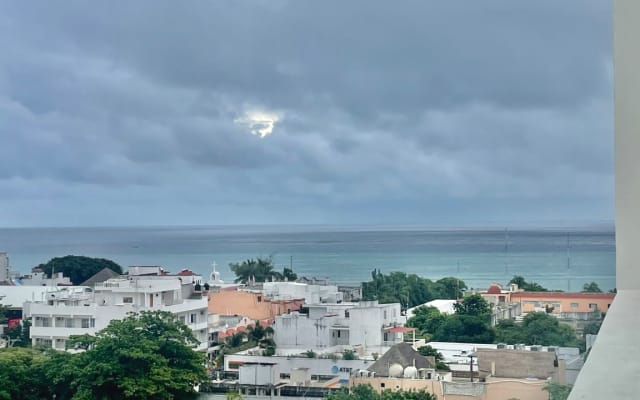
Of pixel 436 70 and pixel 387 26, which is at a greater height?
pixel 387 26

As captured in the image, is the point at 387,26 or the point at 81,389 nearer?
the point at 81,389

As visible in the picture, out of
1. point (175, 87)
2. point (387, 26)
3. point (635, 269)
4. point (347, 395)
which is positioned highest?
point (387, 26)

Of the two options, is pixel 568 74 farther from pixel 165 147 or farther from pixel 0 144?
pixel 0 144

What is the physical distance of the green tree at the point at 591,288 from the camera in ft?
7.25

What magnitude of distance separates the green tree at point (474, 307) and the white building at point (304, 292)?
1.43 ft

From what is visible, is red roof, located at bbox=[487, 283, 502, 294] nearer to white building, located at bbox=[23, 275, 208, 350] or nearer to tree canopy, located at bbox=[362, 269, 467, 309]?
tree canopy, located at bbox=[362, 269, 467, 309]

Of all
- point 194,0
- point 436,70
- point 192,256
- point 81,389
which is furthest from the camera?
point 436,70

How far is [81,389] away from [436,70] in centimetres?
202

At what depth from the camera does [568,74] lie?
128 inches

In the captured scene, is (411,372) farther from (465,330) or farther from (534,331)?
(534,331)

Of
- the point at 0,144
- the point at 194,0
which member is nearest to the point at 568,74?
the point at 194,0

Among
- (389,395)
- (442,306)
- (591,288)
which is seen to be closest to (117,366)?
(389,395)

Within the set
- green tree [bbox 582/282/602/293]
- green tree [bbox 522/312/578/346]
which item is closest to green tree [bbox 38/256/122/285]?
green tree [bbox 522/312/578/346]

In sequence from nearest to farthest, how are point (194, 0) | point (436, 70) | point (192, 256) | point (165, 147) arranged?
point (192, 256) < point (165, 147) < point (194, 0) < point (436, 70)
